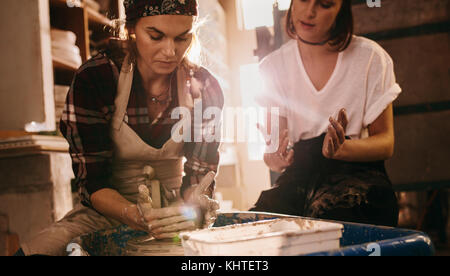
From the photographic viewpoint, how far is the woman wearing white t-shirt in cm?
107

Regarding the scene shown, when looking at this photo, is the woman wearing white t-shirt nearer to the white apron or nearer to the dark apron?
the dark apron

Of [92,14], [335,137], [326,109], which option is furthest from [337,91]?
[92,14]

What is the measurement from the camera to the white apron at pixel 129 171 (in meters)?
0.97

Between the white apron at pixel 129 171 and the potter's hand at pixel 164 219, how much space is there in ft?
0.31

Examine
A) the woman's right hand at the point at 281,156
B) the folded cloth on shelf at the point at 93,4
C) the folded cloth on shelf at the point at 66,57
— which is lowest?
the woman's right hand at the point at 281,156

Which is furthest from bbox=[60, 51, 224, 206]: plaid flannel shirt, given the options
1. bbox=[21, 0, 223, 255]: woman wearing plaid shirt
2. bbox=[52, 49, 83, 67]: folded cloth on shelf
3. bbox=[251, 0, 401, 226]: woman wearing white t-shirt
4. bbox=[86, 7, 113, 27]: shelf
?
bbox=[86, 7, 113, 27]: shelf

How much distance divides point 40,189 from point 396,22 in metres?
1.33

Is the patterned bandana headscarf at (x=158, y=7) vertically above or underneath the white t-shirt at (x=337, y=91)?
above

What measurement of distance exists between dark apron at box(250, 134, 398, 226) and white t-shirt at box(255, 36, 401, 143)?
0.07m

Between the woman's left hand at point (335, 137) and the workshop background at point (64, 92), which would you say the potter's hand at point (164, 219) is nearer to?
the woman's left hand at point (335, 137)

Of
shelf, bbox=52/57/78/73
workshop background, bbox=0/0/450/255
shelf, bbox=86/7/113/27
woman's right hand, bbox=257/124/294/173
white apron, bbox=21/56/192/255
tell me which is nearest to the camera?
white apron, bbox=21/56/192/255

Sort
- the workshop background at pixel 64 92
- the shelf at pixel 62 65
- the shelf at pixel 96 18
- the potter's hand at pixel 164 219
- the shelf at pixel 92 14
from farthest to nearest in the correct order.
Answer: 1. the shelf at pixel 96 18
2. the shelf at pixel 92 14
3. the shelf at pixel 62 65
4. the workshop background at pixel 64 92
5. the potter's hand at pixel 164 219

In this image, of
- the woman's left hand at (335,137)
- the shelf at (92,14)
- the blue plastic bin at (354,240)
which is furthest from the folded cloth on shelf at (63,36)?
the woman's left hand at (335,137)
